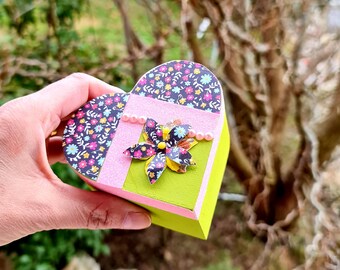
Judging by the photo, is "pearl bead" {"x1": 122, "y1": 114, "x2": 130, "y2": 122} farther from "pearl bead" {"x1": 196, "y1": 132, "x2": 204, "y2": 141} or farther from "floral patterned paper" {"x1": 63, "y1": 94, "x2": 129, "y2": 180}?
"pearl bead" {"x1": 196, "y1": 132, "x2": 204, "y2": 141}

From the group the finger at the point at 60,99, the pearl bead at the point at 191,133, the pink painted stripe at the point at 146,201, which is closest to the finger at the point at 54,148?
the finger at the point at 60,99

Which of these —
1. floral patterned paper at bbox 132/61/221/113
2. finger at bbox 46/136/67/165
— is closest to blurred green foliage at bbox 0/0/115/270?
finger at bbox 46/136/67/165

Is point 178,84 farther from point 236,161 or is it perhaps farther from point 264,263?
point 264,263

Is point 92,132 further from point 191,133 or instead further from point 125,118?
point 191,133

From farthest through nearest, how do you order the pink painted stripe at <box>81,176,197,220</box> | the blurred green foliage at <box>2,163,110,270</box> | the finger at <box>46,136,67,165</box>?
the blurred green foliage at <box>2,163,110,270</box> < the finger at <box>46,136,67,165</box> < the pink painted stripe at <box>81,176,197,220</box>

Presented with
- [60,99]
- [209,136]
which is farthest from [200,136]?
[60,99]

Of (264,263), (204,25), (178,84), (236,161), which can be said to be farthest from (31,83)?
(264,263)

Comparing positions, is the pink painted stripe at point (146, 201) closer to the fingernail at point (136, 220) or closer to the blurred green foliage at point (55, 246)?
the fingernail at point (136, 220)
